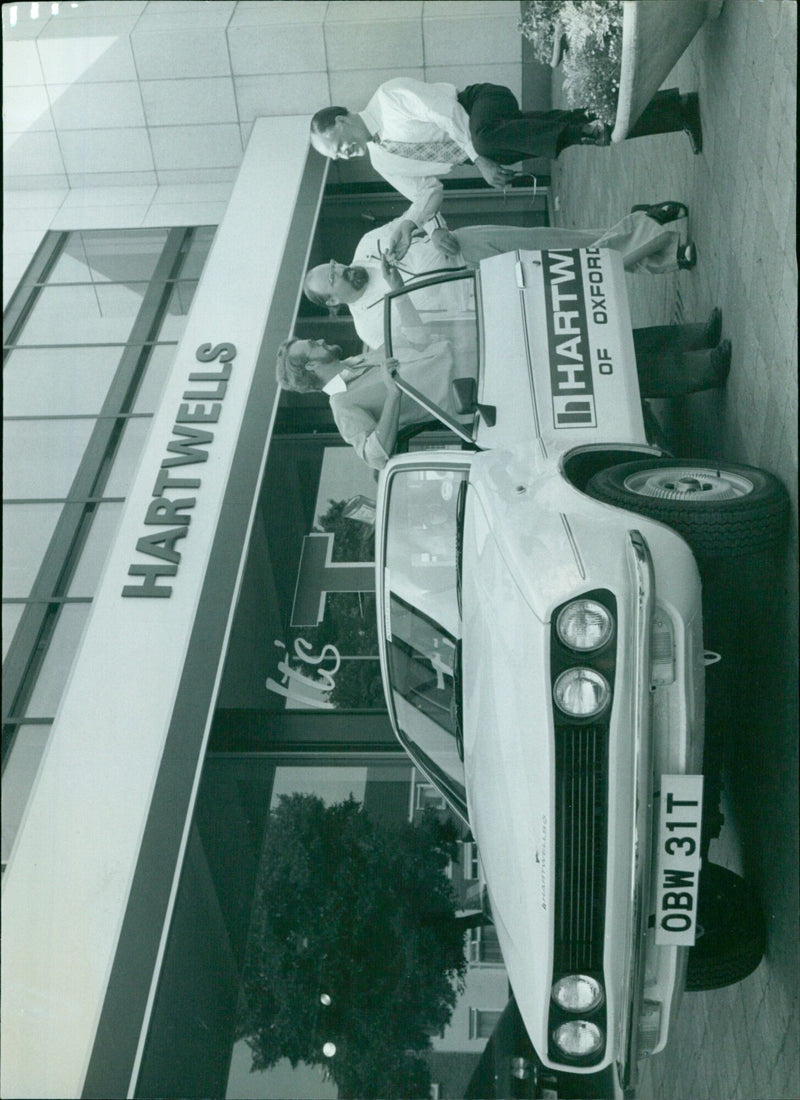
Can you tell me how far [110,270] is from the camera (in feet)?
21.2

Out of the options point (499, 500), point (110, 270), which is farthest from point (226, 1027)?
point (110, 270)

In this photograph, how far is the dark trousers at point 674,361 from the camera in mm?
3902

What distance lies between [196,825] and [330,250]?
326cm

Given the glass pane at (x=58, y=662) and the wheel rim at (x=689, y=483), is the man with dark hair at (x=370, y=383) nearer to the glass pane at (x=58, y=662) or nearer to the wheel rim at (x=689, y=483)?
the wheel rim at (x=689, y=483)

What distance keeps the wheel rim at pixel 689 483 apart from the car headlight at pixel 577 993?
138 centimetres

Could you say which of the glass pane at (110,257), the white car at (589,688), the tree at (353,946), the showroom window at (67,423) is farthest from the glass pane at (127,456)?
the white car at (589,688)

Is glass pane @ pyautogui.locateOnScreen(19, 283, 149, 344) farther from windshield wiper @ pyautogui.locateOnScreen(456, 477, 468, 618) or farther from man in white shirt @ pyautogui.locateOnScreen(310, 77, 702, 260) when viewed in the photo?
windshield wiper @ pyautogui.locateOnScreen(456, 477, 468, 618)

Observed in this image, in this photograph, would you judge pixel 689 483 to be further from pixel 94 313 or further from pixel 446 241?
pixel 94 313

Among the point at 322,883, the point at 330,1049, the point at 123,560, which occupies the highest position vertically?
the point at 123,560

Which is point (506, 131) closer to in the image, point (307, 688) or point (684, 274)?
point (684, 274)

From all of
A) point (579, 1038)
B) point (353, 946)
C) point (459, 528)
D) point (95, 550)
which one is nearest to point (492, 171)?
point (459, 528)

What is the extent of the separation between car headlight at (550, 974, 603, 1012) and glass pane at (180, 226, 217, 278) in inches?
195

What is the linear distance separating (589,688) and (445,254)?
8.43 feet

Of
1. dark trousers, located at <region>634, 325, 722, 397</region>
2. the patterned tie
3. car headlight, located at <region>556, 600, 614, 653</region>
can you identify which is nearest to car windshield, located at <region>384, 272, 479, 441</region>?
dark trousers, located at <region>634, 325, 722, 397</region>
